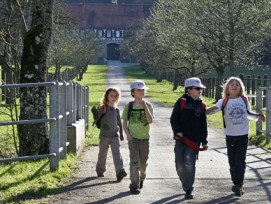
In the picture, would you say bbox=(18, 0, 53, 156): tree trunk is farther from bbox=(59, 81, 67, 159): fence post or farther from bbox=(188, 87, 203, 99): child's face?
bbox=(188, 87, 203, 99): child's face

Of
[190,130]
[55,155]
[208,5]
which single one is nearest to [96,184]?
[55,155]

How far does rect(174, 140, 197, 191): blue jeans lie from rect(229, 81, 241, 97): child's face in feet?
3.04

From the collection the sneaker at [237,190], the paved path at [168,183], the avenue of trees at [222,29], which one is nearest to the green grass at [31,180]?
the paved path at [168,183]

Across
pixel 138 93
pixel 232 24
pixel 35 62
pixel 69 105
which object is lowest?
pixel 69 105

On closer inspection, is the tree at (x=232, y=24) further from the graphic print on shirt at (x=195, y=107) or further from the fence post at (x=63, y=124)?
the graphic print on shirt at (x=195, y=107)

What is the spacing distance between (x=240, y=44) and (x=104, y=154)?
25080 mm

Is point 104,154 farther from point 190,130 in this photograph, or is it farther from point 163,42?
point 163,42

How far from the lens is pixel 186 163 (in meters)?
8.85

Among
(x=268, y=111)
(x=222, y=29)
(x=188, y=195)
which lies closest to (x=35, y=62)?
(x=188, y=195)

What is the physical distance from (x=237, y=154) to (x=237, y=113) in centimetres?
52

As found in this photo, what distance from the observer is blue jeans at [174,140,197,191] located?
343 inches

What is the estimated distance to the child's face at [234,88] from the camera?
361 inches

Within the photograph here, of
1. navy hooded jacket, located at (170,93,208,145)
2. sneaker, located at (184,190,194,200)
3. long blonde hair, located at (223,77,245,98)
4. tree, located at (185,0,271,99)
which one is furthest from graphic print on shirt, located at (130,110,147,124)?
Answer: tree, located at (185,0,271,99)

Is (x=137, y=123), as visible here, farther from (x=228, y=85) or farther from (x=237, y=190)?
(x=237, y=190)
